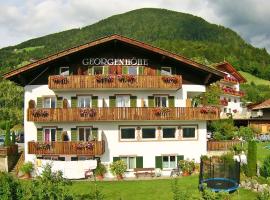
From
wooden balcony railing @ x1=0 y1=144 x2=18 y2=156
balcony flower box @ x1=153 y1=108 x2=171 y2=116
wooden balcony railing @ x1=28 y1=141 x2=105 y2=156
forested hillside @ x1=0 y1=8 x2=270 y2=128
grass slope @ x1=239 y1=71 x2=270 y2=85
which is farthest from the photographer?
grass slope @ x1=239 y1=71 x2=270 y2=85

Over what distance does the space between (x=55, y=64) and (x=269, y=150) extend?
64.6ft

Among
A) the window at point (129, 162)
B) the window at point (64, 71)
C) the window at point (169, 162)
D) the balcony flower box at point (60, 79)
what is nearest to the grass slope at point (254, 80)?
the window at point (169, 162)

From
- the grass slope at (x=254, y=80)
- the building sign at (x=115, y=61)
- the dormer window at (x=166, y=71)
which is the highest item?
the grass slope at (x=254, y=80)

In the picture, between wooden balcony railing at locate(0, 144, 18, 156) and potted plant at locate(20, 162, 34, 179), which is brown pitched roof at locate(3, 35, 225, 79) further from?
potted plant at locate(20, 162, 34, 179)

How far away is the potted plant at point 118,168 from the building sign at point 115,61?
25.0ft

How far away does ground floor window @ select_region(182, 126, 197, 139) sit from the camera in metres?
36.8

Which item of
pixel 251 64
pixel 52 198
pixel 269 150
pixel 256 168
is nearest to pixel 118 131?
pixel 256 168

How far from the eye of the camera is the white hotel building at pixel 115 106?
35.2 meters

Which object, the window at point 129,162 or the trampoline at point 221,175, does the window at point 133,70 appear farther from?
the trampoline at point 221,175

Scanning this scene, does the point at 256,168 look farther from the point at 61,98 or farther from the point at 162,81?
the point at 61,98

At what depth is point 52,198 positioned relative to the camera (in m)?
19.2

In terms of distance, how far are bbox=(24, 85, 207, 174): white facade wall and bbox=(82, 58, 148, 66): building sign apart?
2207 mm

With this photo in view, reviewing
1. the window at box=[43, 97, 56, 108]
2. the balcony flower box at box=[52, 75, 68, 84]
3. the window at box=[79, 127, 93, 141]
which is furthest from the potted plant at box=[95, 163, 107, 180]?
the balcony flower box at box=[52, 75, 68, 84]

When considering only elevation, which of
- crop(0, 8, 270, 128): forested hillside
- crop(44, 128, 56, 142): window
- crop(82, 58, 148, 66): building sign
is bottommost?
crop(44, 128, 56, 142): window
